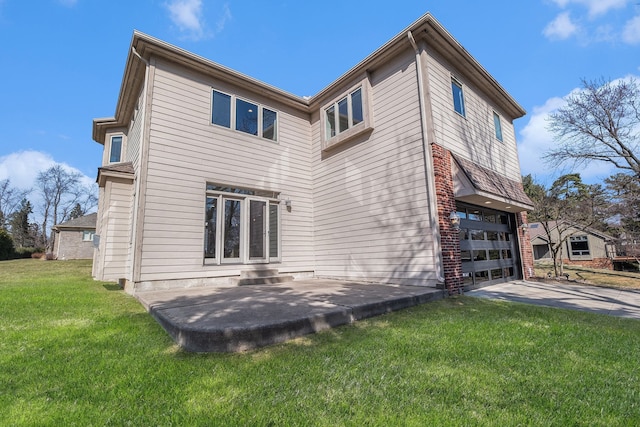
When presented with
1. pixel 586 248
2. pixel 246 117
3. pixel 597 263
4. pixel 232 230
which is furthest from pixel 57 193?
pixel 586 248

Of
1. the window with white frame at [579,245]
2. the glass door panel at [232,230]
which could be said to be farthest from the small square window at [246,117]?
the window with white frame at [579,245]

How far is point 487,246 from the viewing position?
816 cm

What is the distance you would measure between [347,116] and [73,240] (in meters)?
25.8

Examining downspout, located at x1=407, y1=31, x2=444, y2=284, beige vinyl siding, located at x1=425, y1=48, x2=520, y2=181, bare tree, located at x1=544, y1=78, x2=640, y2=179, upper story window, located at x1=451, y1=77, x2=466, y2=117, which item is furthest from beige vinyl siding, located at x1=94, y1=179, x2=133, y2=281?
bare tree, located at x1=544, y1=78, x2=640, y2=179

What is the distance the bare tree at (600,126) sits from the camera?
988cm

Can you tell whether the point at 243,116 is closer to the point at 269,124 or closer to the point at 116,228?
the point at 269,124

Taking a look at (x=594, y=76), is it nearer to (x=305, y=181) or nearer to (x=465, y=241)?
(x=465, y=241)

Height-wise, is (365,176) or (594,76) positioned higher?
(594,76)

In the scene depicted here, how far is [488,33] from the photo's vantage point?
29.2 feet

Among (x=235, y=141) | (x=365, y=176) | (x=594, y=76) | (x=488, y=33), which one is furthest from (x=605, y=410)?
(x=594, y=76)

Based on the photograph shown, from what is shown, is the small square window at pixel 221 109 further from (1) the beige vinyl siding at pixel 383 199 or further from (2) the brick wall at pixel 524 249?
(2) the brick wall at pixel 524 249

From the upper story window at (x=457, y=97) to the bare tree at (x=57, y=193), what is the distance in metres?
42.2

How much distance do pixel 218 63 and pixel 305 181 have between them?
4085mm

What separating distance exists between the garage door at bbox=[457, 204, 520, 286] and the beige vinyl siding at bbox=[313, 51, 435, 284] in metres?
1.49
